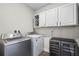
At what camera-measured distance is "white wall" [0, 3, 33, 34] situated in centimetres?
86

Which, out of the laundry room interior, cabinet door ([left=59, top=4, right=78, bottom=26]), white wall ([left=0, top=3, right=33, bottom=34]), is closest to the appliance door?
the laundry room interior

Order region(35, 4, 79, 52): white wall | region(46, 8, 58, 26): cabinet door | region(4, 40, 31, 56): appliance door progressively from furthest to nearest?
region(46, 8, 58, 26): cabinet door
region(35, 4, 79, 52): white wall
region(4, 40, 31, 56): appliance door

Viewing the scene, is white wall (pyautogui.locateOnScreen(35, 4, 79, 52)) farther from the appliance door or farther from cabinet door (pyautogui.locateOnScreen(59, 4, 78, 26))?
the appliance door

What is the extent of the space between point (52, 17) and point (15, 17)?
70 centimetres

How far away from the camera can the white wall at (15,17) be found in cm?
86

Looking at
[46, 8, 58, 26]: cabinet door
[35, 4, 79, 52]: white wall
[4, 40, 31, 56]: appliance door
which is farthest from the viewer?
[46, 8, 58, 26]: cabinet door

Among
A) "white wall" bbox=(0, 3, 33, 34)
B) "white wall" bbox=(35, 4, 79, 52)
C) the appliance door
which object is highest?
"white wall" bbox=(0, 3, 33, 34)

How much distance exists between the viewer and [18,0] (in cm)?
86

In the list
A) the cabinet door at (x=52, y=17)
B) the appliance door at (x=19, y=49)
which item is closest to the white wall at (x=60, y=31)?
the cabinet door at (x=52, y=17)

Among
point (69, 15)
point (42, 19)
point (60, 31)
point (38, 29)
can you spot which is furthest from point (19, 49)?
point (69, 15)

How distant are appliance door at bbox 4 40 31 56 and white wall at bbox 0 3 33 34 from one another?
0.19 meters

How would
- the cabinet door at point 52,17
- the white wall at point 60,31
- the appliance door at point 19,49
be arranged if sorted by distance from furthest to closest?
the cabinet door at point 52,17
the white wall at point 60,31
the appliance door at point 19,49

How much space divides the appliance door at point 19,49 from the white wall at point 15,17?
19cm

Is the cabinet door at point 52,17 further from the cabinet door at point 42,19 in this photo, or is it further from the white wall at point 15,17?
the white wall at point 15,17
